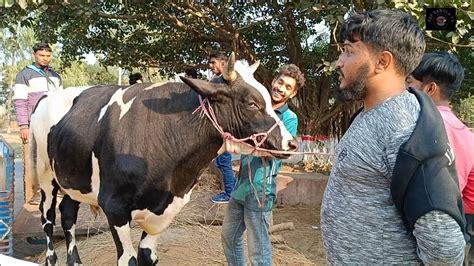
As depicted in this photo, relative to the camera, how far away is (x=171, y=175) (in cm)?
340

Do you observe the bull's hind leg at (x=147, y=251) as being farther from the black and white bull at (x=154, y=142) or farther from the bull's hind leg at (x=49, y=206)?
the bull's hind leg at (x=49, y=206)

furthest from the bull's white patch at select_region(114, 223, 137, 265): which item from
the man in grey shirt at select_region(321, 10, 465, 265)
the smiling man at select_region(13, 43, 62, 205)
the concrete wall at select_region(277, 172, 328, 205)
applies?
the concrete wall at select_region(277, 172, 328, 205)

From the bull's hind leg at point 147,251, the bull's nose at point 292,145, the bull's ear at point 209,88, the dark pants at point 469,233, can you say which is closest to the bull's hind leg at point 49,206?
the bull's hind leg at point 147,251

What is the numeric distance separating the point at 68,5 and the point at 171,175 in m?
3.77

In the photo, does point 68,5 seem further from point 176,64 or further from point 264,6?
point 176,64

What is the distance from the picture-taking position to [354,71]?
62.9 inches

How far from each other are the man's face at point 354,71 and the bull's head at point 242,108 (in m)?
1.57

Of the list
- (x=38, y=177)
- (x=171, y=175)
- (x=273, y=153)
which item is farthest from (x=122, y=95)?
(x=38, y=177)

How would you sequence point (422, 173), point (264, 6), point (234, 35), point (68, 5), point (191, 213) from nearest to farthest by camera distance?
point (422, 173) → point (191, 213) → point (68, 5) → point (234, 35) → point (264, 6)

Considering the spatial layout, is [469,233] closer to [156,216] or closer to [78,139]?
[156,216]

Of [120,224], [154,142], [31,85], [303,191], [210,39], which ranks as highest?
[210,39]

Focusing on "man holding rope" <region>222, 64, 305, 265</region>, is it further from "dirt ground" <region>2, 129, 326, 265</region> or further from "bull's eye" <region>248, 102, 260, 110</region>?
"dirt ground" <region>2, 129, 326, 265</region>

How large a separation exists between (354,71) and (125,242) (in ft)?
8.14

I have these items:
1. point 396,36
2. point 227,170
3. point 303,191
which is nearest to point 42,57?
point 227,170
